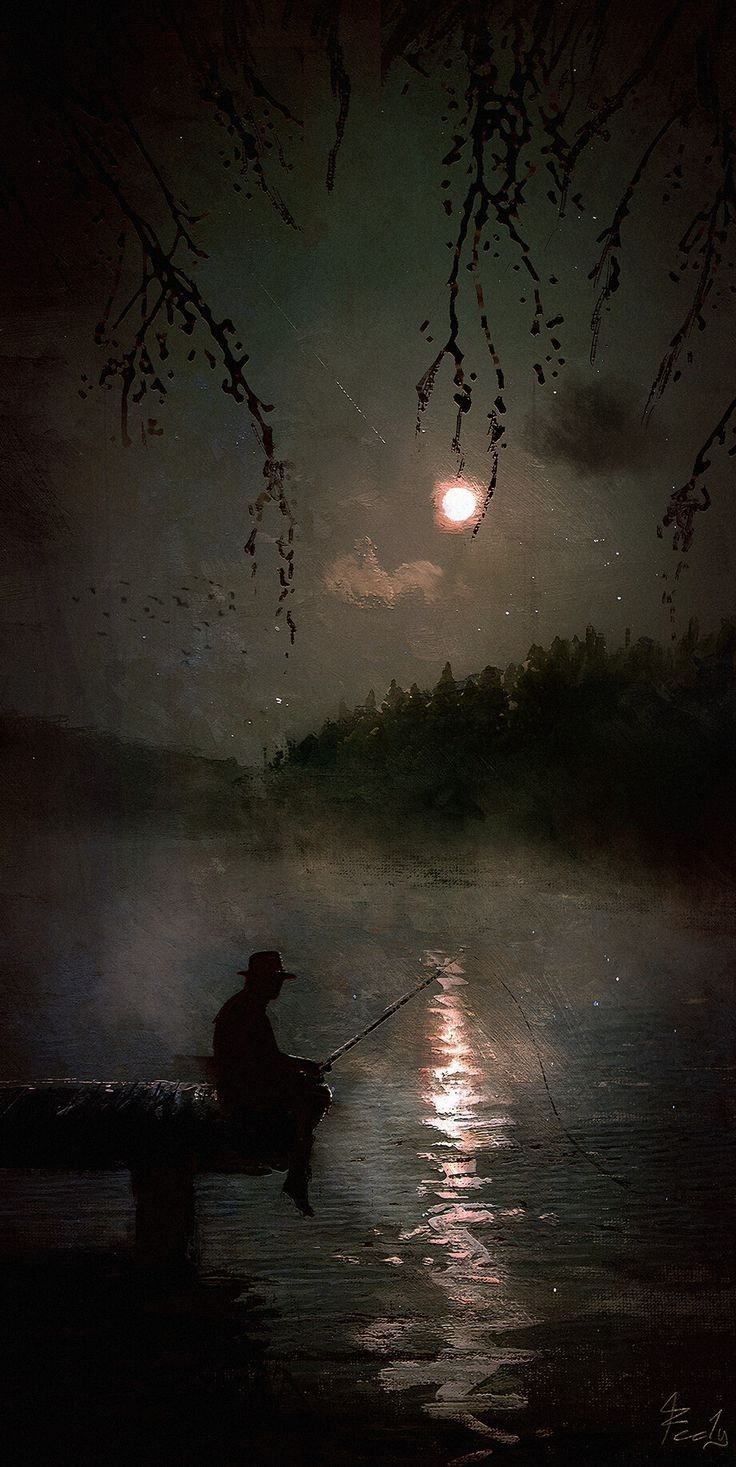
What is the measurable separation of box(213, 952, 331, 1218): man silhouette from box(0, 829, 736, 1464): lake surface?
0.03m

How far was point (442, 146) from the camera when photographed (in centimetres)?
224

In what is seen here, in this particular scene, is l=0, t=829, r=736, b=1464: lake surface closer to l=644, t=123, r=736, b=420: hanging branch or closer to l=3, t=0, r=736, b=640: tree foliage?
l=3, t=0, r=736, b=640: tree foliage

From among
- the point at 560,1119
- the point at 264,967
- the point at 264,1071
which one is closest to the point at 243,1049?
the point at 264,1071

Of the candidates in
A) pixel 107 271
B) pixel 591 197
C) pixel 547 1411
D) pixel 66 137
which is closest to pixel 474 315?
pixel 591 197

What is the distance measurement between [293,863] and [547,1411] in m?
1.17

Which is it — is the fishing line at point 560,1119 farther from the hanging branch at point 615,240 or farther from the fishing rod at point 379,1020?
the hanging branch at point 615,240

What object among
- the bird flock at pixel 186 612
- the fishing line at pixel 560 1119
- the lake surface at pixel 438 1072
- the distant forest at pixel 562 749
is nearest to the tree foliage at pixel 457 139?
the bird flock at pixel 186 612

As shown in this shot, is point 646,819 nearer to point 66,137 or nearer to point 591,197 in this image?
point 591,197

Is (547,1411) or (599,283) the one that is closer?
(547,1411)

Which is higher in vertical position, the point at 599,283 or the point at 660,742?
the point at 599,283

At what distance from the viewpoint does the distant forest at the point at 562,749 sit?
226 cm

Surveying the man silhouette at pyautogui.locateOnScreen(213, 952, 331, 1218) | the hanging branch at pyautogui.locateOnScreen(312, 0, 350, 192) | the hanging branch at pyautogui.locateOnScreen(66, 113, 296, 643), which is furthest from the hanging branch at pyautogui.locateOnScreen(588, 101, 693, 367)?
the man silhouette at pyautogui.locateOnScreen(213, 952, 331, 1218)
